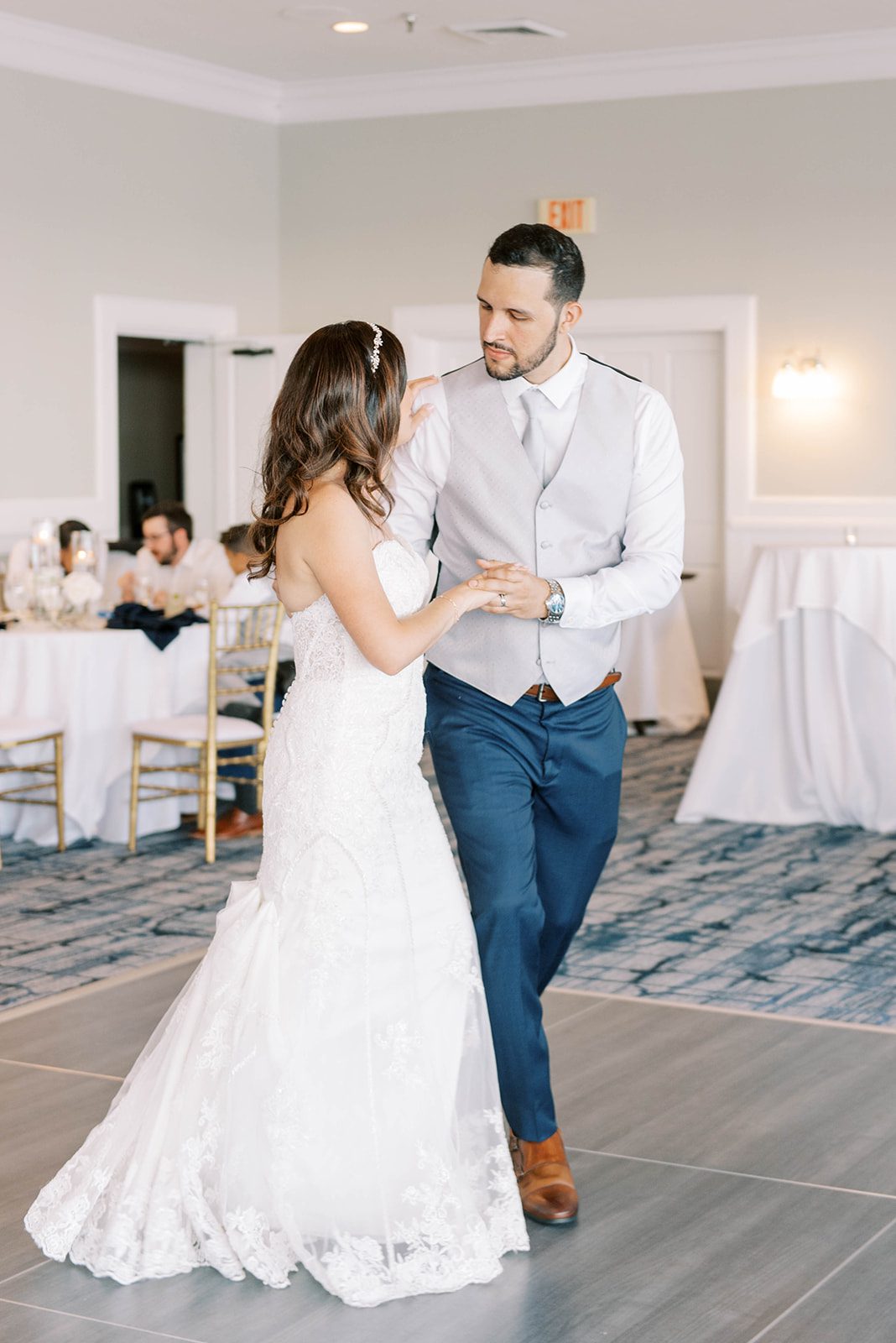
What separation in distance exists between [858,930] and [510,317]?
2.98 m

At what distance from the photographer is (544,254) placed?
2.96 metres

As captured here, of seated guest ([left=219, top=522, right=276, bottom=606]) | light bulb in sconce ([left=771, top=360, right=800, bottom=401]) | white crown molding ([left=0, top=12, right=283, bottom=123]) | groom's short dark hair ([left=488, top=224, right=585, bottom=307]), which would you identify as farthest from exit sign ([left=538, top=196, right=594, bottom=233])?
groom's short dark hair ([left=488, top=224, right=585, bottom=307])

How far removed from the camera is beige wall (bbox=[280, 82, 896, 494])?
968 centimetres

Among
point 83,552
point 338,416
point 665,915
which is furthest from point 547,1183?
point 83,552

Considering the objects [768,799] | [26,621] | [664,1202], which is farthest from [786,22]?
[664,1202]

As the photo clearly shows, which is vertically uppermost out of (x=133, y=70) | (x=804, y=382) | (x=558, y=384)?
(x=133, y=70)

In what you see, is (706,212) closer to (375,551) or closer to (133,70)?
(133,70)

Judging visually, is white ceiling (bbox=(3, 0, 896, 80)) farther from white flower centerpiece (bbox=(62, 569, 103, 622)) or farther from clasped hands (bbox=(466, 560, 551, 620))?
clasped hands (bbox=(466, 560, 551, 620))

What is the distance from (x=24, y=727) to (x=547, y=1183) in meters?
3.85

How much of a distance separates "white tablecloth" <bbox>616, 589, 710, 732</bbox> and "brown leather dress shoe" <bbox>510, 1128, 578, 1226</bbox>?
6685 mm

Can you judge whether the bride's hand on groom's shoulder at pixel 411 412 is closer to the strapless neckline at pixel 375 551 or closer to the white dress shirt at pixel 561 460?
the white dress shirt at pixel 561 460

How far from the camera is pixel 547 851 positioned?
3.20 meters

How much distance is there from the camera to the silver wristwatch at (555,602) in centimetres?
293

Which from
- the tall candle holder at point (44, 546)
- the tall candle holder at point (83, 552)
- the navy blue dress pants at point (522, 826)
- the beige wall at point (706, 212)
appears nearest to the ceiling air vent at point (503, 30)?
the beige wall at point (706, 212)
